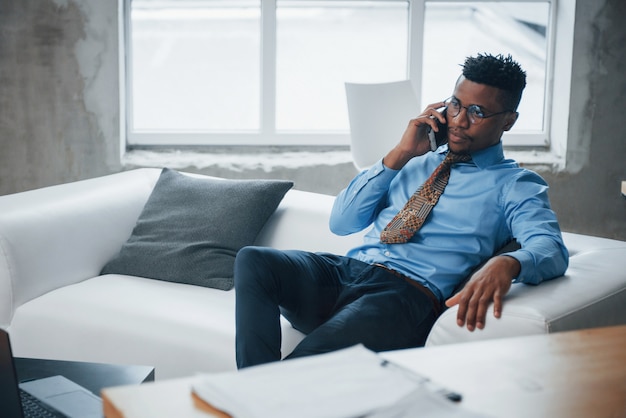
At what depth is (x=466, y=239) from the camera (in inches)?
82.4

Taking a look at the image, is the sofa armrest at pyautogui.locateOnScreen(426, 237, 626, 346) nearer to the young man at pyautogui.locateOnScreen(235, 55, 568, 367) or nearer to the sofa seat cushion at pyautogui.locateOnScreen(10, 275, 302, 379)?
the young man at pyautogui.locateOnScreen(235, 55, 568, 367)

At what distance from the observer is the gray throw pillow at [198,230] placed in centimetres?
244

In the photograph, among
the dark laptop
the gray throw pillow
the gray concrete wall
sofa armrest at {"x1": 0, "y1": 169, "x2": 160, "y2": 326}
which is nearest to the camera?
the dark laptop

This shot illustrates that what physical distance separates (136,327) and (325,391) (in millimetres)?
1359

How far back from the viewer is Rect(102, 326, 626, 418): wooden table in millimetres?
896

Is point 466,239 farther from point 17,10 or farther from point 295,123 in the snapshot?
point 17,10

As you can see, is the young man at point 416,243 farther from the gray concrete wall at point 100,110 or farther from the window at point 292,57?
the window at point 292,57

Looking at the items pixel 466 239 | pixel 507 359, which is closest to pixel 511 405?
pixel 507 359

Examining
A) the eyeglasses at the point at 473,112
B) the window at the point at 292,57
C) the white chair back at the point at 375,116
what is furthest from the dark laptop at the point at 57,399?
the window at the point at 292,57

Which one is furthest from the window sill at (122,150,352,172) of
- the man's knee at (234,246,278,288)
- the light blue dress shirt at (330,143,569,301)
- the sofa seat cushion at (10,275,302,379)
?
the man's knee at (234,246,278,288)

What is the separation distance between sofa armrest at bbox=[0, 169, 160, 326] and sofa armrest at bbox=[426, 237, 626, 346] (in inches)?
49.0

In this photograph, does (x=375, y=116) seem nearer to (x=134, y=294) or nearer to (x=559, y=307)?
(x=134, y=294)

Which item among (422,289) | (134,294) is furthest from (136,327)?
(422,289)

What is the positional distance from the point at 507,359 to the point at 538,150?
11.6ft
